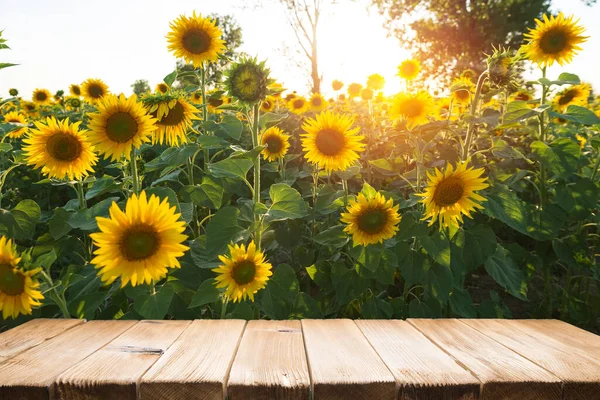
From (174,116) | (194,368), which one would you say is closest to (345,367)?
(194,368)

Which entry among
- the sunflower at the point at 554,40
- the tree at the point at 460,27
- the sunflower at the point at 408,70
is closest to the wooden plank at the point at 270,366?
the sunflower at the point at 554,40

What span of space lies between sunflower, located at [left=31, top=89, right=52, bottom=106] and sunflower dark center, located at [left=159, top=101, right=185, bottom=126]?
609 cm

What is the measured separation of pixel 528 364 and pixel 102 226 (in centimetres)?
127

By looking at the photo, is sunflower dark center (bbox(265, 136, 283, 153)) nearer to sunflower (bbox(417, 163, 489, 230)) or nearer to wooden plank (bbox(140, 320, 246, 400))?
sunflower (bbox(417, 163, 489, 230))

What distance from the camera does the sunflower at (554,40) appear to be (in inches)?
112

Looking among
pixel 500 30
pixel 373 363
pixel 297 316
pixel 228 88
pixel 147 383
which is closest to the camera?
pixel 147 383

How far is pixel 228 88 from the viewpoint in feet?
6.97

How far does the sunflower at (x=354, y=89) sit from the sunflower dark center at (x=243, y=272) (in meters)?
3.99

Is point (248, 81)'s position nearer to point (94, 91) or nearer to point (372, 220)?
point (372, 220)

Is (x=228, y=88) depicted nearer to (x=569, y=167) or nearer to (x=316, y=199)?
(x=316, y=199)

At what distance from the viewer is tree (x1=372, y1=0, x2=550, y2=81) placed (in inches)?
743

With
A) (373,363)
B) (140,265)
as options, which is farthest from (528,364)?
(140,265)

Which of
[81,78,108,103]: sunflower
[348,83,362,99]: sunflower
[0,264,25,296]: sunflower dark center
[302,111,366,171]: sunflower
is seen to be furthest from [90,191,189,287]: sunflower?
[348,83,362,99]: sunflower

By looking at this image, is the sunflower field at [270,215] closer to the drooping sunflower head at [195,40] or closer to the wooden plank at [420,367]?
the drooping sunflower head at [195,40]
